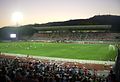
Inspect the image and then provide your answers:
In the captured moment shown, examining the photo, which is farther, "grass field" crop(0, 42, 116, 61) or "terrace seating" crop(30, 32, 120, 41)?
"terrace seating" crop(30, 32, 120, 41)

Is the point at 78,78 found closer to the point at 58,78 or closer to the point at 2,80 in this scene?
the point at 58,78

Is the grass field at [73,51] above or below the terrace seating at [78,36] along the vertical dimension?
below

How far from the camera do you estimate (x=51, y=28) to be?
54156 millimetres

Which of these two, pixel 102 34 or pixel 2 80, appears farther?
pixel 102 34

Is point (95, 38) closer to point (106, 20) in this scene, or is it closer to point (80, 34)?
point (80, 34)

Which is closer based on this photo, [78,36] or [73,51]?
[73,51]

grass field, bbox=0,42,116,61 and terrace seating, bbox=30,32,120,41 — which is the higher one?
terrace seating, bbox=30,32,120,41

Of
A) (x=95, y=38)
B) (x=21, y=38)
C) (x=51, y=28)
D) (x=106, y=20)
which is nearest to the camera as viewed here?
(x=95, y=38)

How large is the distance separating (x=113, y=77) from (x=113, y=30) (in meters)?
43.4

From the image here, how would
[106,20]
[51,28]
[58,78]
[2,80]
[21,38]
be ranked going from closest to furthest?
[2,80] < [58,78] < [21,38] < [51,28] < [106,20]

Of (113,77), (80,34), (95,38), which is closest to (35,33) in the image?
(80,34)

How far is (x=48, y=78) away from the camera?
855 cm

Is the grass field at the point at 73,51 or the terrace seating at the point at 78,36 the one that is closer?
the grass field at the point at 73,51

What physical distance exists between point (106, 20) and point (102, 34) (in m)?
22.3
